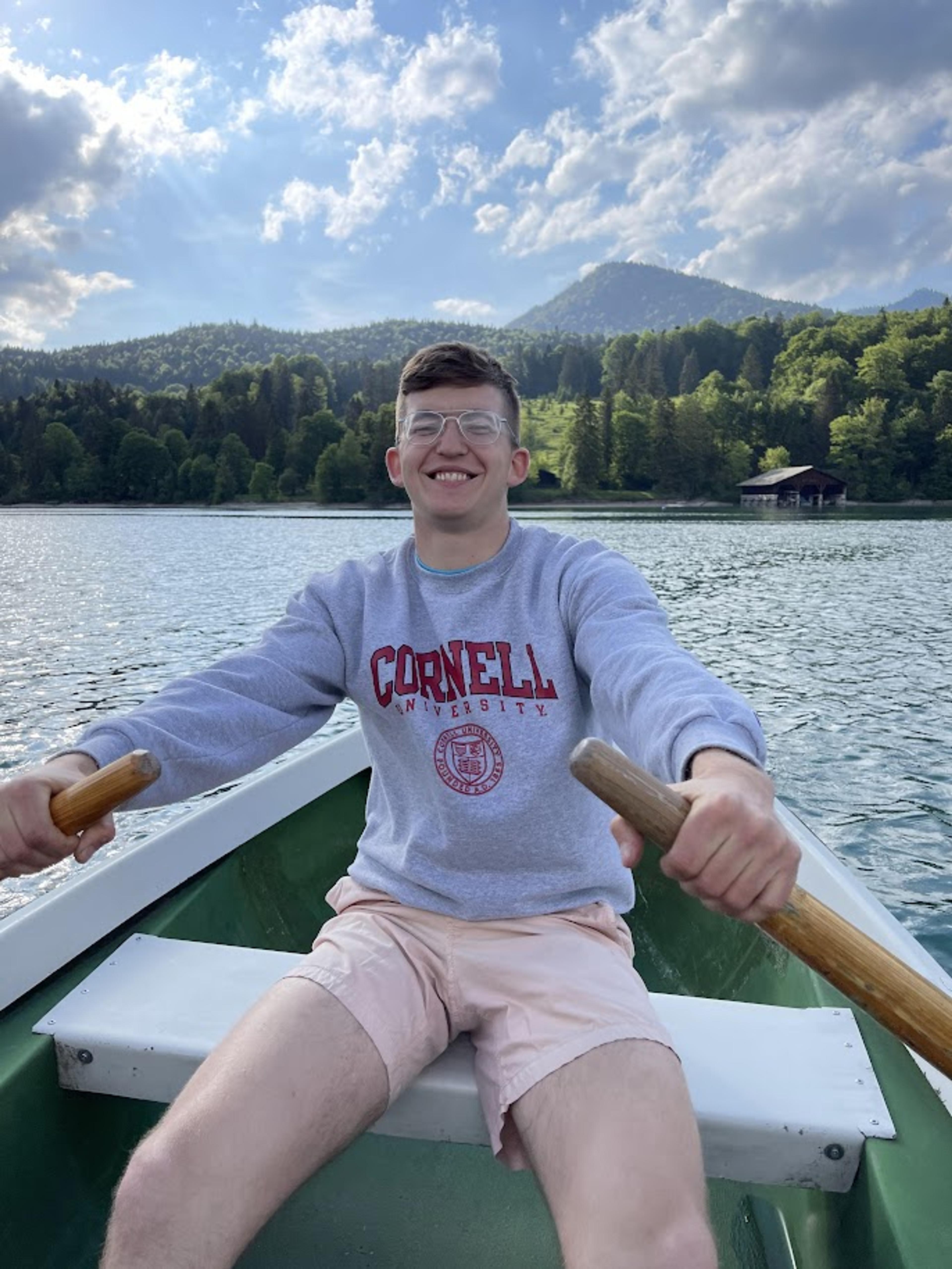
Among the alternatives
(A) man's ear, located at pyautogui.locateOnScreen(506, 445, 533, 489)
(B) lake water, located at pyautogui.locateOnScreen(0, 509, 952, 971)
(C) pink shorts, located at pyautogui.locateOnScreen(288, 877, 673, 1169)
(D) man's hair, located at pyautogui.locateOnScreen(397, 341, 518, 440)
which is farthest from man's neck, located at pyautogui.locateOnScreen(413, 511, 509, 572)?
(B) lake water, located at pyautogui.locateOnScreen(0, 509, 952, 971)

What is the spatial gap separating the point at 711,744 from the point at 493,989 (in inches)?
31.2

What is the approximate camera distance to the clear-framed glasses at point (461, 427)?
2.34 m

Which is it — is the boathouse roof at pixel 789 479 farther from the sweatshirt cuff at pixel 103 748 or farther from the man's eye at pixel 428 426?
the sweatshirt cuff at pixel 103 748

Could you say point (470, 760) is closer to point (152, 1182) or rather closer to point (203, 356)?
point (152, 1182)

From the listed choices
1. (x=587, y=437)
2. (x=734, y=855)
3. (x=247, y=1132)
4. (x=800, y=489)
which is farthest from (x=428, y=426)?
(x=587, y=437)

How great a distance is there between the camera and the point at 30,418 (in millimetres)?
101500

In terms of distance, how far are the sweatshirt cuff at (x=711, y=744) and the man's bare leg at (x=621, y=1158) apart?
0.52 meters

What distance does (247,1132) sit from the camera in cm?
155

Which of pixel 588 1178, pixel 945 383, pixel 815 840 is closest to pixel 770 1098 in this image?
pixel 588 1178

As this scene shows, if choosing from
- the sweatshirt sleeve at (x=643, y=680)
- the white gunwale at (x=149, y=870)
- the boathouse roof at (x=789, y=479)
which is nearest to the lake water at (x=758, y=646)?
the white gunwale at (x=149, y=870)

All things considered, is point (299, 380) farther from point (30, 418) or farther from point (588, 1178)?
point (588, 1178)

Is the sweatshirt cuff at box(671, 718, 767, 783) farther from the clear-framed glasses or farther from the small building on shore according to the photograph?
the small building on shore

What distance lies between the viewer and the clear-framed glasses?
7.67 feet

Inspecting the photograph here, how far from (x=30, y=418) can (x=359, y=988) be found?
11251 cm
